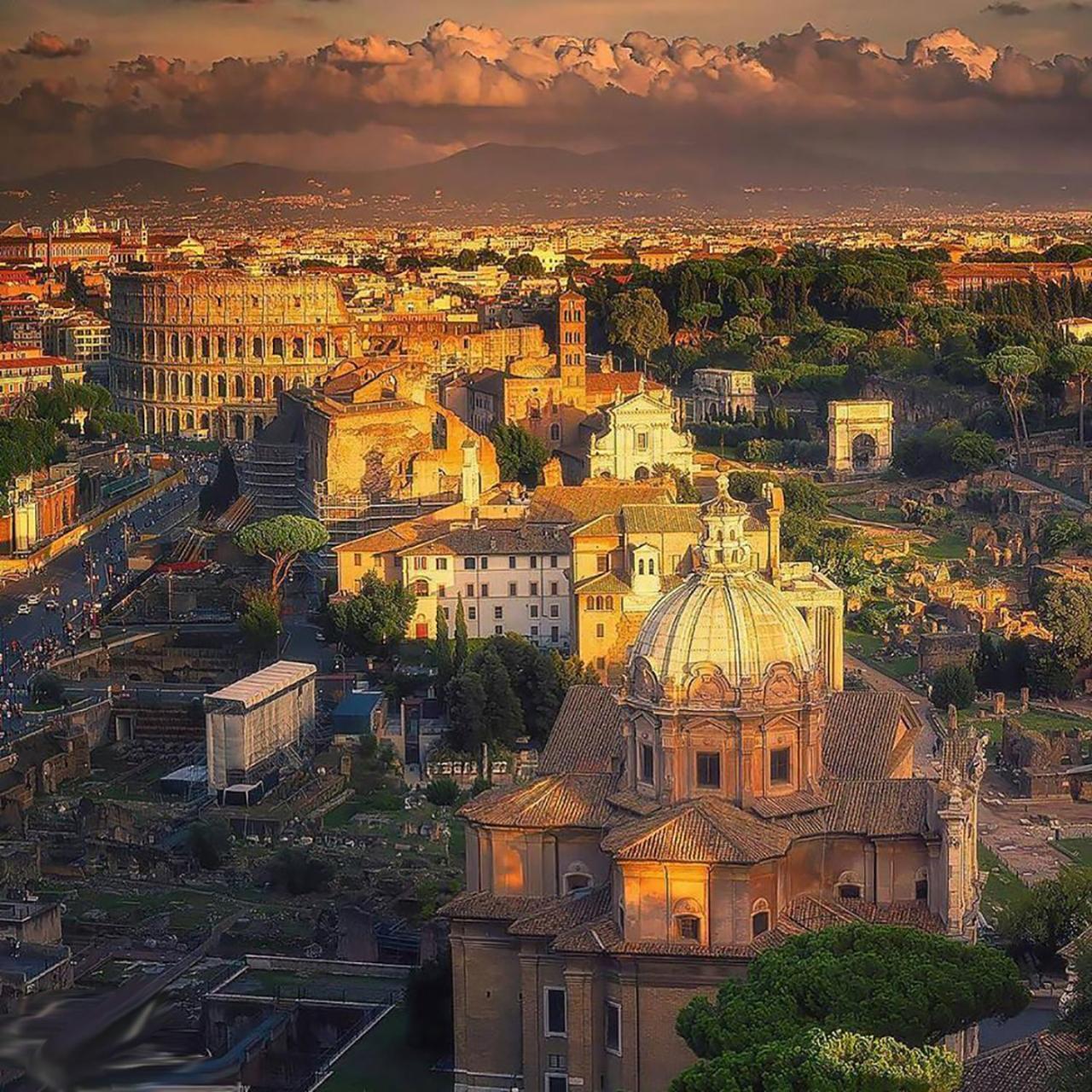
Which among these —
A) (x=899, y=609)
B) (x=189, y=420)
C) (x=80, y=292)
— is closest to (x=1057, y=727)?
(x=899, y=609)

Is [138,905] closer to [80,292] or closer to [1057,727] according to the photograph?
[1057,727]

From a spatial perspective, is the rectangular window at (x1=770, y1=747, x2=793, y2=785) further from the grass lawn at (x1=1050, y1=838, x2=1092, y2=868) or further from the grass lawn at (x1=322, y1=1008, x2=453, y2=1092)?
the grass lawn at (x1=1050, y1=838, x2=1092, y2=868)

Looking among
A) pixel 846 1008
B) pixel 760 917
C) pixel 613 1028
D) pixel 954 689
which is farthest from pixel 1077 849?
pixel 846 1008

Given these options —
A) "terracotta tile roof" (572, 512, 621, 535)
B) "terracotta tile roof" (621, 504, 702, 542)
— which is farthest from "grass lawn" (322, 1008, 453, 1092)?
"terracotta tile roof" (572, 512, 621, 535)

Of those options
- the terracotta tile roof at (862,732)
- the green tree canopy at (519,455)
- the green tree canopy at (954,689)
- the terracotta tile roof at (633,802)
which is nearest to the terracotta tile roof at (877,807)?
the terracotta tile roof at (862,732)

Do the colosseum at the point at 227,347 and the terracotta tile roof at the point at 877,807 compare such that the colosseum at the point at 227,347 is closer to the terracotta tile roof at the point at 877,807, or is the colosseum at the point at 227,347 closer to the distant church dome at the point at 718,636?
the distant church dome at the point at 718,636

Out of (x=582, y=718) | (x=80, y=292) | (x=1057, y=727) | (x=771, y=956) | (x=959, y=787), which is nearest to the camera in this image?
(x=771, y=956)
